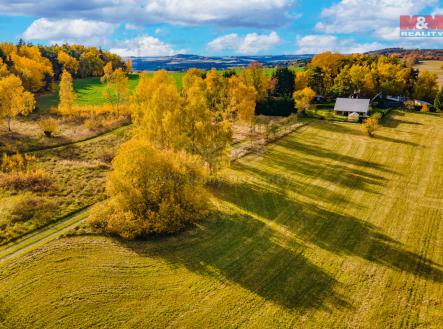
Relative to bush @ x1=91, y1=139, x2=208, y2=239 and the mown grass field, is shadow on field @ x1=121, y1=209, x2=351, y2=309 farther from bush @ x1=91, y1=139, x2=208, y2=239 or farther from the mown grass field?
bush @ x1=91, y1=139, x2=208, y2=239

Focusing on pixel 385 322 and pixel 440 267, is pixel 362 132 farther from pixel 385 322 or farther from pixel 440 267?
pixel 385 322

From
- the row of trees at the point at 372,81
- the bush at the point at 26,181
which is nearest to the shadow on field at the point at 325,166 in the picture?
the bush at the point at 26,181

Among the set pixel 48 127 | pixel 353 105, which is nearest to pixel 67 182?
pixel 48 127

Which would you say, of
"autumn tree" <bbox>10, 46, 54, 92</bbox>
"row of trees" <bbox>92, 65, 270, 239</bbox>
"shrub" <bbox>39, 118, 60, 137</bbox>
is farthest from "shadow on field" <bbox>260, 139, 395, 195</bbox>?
"autumn tree" <bbox>10, 46, 54, 92</bbox>

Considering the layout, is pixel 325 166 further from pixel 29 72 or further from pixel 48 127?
pixel 29 72

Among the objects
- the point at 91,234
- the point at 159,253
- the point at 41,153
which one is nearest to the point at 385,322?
the point at 159,253

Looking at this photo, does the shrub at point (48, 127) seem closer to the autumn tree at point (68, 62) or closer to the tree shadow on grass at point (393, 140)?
the tree shadow on grass at point (393, 140)
